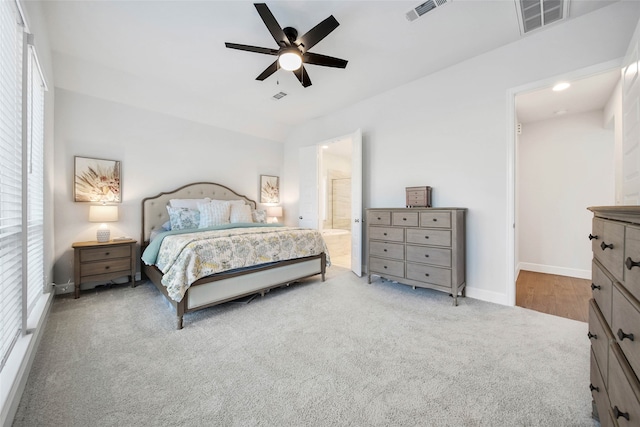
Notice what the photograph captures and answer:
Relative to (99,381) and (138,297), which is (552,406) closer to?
(99,381)

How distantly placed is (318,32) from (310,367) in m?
2.60

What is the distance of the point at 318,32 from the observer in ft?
6.95

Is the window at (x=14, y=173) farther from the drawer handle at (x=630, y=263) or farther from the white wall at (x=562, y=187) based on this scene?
the white wall at (x=562, y=187)

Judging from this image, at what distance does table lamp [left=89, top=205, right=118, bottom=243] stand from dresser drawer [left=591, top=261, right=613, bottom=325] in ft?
14.5

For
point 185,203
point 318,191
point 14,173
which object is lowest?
point 185,203

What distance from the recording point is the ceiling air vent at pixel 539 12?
83.2 inches

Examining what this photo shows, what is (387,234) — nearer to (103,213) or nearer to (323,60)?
(323,60)

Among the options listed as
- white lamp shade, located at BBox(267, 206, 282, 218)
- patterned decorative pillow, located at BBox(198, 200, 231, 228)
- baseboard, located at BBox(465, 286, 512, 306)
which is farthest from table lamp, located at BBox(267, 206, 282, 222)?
baseboard, located at BBox(465, 286, 512, 306)

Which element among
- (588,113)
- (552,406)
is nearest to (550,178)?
(588,113)

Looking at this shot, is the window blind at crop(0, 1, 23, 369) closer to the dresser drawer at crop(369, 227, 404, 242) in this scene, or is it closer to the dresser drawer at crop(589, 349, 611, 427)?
the dresser drawer at crop(589, 349, 611, 427)

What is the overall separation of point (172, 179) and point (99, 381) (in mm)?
3125

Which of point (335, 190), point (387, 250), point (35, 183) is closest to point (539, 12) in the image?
point (387, 250)

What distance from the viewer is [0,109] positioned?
4.58 ft

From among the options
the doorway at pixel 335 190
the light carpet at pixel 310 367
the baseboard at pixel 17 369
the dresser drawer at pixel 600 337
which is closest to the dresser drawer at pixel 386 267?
the light carpet at pixel 310 367
